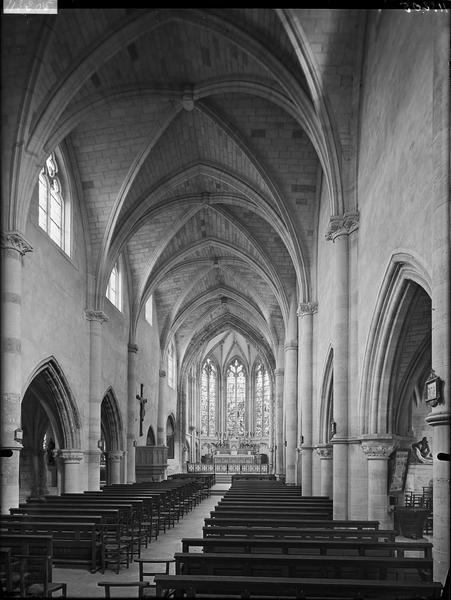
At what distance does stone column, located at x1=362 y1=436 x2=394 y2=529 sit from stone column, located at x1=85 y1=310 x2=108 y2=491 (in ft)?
44.1

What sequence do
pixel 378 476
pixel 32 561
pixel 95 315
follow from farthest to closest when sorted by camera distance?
pixel 95 315
pixel 378 476
pixel 32 561

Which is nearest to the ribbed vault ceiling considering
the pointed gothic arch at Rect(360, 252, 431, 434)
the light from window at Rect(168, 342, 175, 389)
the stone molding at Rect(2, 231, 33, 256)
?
the stone molding at Rect(2, 231, 33, 256)

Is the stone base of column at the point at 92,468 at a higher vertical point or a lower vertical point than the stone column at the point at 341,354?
lower

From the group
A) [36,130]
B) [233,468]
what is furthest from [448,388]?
[233,468]

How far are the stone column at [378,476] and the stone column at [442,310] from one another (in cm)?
584

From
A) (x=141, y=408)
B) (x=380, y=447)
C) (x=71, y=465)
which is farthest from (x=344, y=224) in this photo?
(x=141, y=408)

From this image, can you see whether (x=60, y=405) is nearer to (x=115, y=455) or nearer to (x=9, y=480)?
(x=9, y=480)

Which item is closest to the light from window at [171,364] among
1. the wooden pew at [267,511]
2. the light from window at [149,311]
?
the light from window at [149,311]

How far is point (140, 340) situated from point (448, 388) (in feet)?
95.8

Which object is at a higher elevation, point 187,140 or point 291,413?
point 187,140

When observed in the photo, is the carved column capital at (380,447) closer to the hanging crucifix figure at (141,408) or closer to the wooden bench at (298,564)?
the wooden bench at (298,564)

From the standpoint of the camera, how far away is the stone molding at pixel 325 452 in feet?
70.0

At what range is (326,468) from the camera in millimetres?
21391

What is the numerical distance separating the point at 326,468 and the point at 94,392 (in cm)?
960
